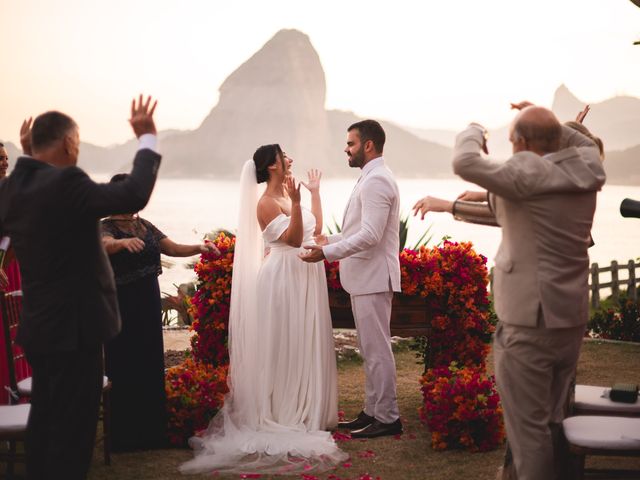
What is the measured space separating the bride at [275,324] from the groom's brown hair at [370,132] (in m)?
0.58

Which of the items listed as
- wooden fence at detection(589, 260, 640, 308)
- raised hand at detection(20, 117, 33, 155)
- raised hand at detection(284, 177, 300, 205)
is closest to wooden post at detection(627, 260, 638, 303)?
wooden fence at detection(589, 260, 640, 308)

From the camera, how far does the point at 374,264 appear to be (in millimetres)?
5336

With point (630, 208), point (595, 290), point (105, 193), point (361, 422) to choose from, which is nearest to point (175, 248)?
point (361, 422)

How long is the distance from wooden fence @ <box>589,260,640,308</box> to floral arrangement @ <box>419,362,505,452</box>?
8067mm

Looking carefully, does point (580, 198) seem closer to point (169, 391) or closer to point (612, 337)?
point (169, 391)

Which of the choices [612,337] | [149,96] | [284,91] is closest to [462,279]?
[149,96]

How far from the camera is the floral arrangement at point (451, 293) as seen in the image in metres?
6.07

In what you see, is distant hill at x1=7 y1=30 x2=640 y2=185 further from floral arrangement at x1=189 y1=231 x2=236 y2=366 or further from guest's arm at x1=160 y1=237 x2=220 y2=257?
guest's arm at x1=160 y1=237 x2=220 y2=257

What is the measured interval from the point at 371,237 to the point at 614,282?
356 inches

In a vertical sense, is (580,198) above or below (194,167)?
below

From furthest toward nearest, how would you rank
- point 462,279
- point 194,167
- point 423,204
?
point 194,167 < point 462,279 < point 423,204

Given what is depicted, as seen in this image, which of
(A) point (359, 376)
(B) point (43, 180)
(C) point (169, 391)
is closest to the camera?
(B) point (43, 180)

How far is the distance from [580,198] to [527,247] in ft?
1.00

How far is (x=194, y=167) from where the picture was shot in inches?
914
